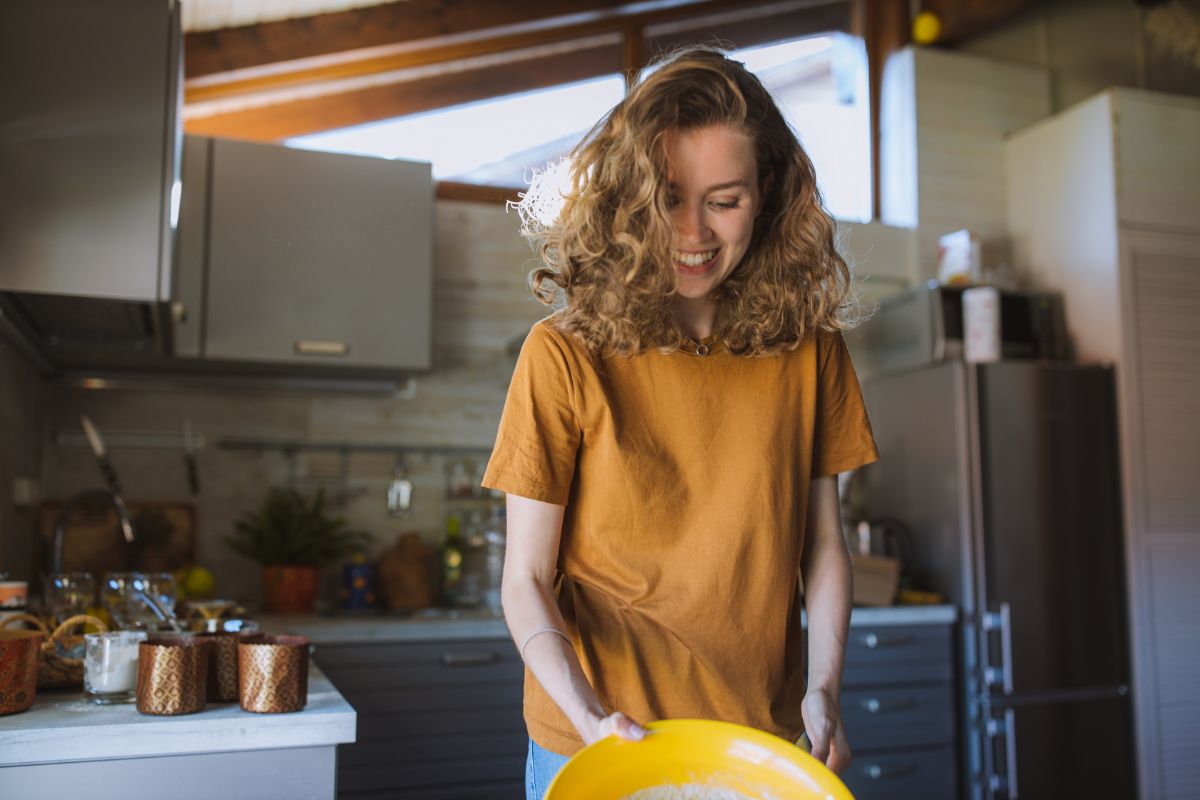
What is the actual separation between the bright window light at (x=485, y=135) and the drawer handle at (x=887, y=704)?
175 cm

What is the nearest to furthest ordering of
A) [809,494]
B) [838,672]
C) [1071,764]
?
[838,672]
[809,494]
[1071,764]

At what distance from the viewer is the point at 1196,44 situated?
3785 mm

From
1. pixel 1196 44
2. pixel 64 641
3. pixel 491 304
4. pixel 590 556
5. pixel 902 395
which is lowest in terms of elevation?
pixel 64 641

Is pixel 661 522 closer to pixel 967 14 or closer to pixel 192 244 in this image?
pixel 192 244

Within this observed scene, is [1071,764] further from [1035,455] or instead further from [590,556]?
[590,556]

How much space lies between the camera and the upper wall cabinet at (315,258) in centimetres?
260

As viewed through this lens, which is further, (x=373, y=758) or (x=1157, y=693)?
(x=1157, y=693)

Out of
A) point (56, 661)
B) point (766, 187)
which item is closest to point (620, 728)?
point (766, 187)

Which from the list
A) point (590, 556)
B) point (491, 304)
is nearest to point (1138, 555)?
point (491, 304)

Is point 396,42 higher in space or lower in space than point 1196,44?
lower

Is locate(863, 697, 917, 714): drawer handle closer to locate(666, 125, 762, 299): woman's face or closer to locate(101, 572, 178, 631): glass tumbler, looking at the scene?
locate(101, 572, 178, 631): glass tumbler

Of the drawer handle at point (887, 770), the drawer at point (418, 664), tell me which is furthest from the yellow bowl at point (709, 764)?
the drawer handle at point (887, 770)

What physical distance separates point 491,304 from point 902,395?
4.20ft

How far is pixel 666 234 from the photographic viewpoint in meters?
0.99
